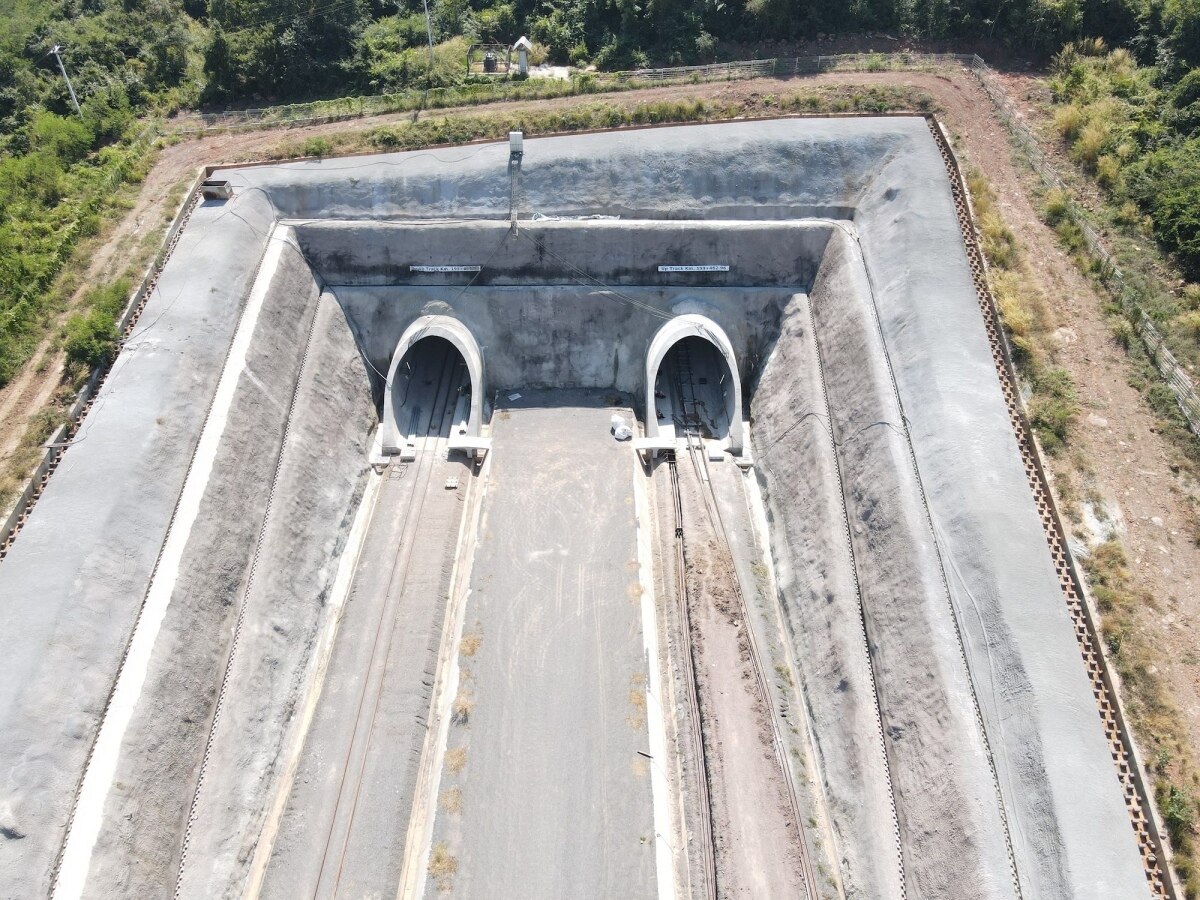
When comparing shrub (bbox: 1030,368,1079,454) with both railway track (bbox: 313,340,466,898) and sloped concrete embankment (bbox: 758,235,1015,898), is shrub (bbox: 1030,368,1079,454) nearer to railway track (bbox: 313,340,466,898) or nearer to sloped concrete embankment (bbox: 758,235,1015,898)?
sloped concrete embankment (bbox: 758,235,1015,898)

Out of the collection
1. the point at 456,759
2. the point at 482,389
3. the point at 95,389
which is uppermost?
the point at 482,389

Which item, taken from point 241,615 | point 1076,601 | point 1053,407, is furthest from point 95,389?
point 1053,407

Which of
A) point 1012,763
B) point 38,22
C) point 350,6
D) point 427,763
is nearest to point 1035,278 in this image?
point 1012,763

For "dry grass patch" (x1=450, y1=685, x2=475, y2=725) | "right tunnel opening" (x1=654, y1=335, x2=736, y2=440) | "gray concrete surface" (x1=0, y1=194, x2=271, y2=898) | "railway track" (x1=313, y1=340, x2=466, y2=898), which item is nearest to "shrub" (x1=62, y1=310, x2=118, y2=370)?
"gray concrete surface" (x1=0, y1=194, x2=271, y2=898)

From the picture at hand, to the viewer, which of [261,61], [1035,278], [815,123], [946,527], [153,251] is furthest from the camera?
[261,61]

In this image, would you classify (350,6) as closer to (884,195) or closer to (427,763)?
(884,195)

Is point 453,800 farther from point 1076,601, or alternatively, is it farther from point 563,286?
point 563,286

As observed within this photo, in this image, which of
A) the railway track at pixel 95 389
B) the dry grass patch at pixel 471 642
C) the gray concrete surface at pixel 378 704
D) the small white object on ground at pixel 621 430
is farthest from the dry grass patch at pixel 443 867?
the small white object on ground at pixel 621 430

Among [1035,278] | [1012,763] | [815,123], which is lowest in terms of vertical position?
[1012,763]
